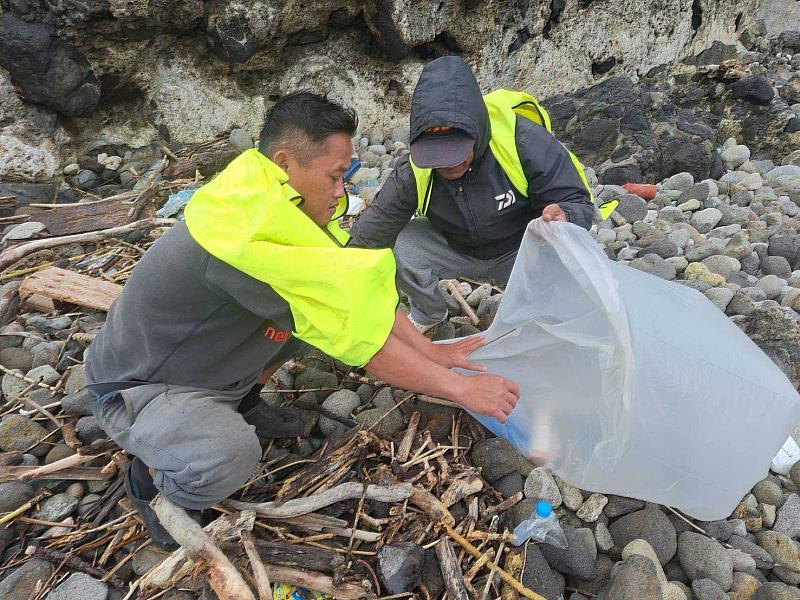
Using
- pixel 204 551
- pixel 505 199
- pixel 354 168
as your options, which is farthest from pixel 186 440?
pixel 354 168

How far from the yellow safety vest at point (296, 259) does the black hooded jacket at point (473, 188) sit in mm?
990

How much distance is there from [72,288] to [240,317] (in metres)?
2.00

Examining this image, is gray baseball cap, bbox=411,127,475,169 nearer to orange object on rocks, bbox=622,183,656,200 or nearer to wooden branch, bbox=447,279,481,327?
wooden branch, bbox=447,279,481,327

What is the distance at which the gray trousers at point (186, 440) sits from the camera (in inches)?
67.9

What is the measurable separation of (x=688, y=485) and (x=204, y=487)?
1605 mm

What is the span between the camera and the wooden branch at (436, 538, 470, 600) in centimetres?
171

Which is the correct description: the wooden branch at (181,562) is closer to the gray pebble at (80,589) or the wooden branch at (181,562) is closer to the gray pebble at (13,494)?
the gray pebble at (80,589)

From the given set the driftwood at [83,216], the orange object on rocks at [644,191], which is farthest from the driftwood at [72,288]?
the orange object on rocks at [644,191]

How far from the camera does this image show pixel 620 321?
171 centimetres

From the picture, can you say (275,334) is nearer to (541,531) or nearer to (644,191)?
(541,531)

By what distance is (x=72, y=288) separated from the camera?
3.21m

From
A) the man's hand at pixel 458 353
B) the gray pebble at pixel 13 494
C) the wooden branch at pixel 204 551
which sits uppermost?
the man's hand at pixel 458 353

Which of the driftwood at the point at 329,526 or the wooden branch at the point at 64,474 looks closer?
the driftwood at the point at 329,526

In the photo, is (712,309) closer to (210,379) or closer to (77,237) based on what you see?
(210,379)
